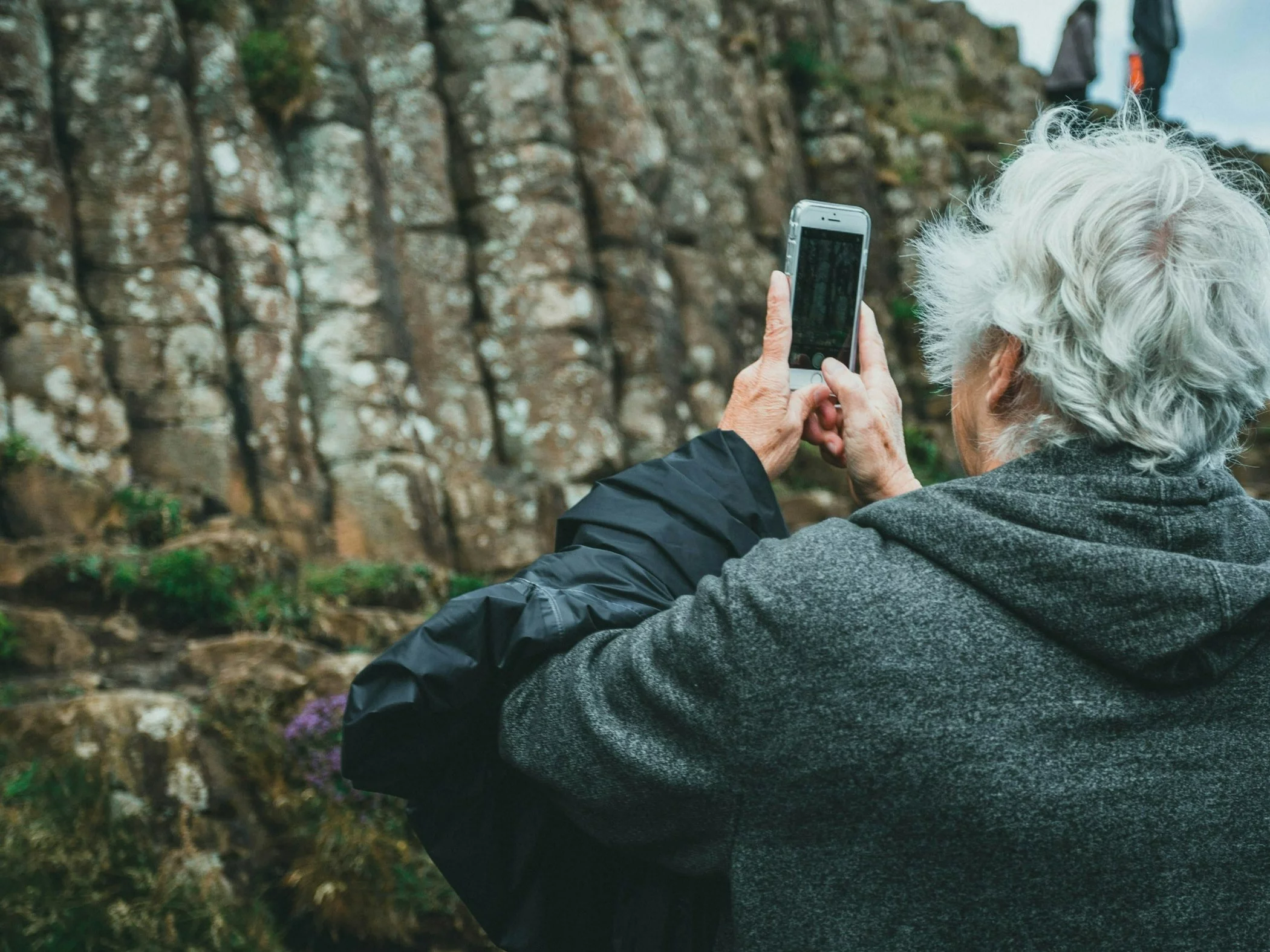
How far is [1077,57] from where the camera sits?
45.6 feet

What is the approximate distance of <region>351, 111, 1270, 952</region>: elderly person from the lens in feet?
4.35

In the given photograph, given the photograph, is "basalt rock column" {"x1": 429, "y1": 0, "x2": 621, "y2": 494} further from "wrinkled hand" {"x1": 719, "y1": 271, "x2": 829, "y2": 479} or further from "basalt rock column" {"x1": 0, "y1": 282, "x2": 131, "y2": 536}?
"wrinkled hand" {"x1": 719, "y1": 271, "x2": 829, "y2": 479}

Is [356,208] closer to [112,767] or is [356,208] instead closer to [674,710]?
[112,767]

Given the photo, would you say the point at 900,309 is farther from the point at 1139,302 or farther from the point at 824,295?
the point at 1139,302

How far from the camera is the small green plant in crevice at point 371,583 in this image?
6.68 metres

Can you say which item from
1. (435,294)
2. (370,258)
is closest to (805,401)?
(370,258)

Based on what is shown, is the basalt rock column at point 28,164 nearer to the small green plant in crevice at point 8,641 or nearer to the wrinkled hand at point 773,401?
the small green plant in crevice at point 8,641

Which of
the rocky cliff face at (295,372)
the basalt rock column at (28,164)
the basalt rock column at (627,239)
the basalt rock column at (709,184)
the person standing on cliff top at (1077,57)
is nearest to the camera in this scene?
the rocky cliff face at (295,372)

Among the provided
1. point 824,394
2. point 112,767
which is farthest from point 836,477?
point 824,394

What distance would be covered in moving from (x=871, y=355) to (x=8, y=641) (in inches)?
178

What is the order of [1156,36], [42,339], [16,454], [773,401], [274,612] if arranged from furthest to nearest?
[1156,36] < [42,339] < [16,454] < [274,612] < [773,401]

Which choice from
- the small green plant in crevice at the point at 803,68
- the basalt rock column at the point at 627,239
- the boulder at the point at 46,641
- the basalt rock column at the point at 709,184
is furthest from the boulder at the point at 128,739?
the small green plant in crevice at the point at 803,68

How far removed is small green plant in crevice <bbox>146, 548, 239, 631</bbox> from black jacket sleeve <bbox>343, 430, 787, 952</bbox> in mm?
4562

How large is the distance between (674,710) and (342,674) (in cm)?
415
